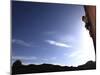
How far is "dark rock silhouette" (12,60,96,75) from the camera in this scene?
11.5 ft

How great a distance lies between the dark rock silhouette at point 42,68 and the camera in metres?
3.50

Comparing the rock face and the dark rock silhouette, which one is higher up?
the rock face

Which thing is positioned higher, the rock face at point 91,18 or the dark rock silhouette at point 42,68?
the rock face at point 91,18

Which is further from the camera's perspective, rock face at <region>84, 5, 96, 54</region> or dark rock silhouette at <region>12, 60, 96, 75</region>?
rock face at <region>84, 5, 96, 54</region>

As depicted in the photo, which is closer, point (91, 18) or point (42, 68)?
point (42, 68)

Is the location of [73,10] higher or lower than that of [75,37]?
higher

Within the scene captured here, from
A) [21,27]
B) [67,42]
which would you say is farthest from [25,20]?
[67,42]

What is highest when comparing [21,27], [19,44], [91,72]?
[21,27]

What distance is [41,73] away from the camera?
365 centimetres

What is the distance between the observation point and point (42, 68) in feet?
12.0

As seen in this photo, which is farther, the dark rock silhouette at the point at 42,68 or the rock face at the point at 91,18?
the rock face at the point at 91,18

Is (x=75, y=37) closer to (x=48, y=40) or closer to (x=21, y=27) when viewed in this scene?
(x=48, y=40)

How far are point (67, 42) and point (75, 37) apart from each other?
0.15 metres

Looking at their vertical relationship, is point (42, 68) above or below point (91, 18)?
below
